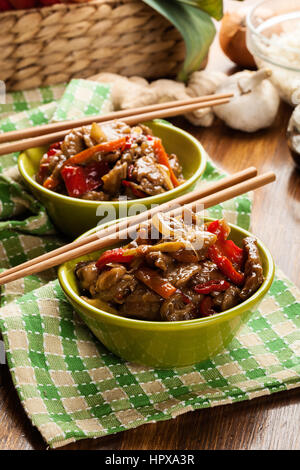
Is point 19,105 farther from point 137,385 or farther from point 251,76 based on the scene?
point 137,385

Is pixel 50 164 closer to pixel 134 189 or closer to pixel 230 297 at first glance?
pixel 134 189

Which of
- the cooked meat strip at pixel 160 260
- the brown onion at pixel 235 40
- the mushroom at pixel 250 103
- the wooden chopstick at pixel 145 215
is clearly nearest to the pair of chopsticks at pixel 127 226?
the wooden chopstick at pixel 145 215

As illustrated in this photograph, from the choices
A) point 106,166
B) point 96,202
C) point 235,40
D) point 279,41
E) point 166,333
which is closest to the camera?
point 166,333

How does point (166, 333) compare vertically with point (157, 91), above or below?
above

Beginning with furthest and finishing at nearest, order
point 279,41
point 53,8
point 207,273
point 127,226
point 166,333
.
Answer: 1. point 279,41
2. point 53,8
3. point 127,226
4. point 207,273
5. point 166,333

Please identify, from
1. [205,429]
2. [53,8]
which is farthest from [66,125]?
[205,429]
